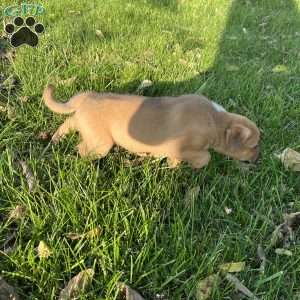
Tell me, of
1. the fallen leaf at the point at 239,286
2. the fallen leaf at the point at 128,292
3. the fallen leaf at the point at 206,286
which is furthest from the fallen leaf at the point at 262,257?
the fallen leaf at the point at 128,292

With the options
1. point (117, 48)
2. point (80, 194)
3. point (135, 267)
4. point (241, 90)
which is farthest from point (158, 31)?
point (135, 267)

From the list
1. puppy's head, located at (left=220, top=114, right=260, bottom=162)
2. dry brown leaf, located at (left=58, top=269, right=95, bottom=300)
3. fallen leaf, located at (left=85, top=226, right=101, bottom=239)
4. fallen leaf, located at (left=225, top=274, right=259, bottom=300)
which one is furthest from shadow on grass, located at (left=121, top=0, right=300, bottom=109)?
dry brown leaf, located at (left=58, top=269, right=95, bottom=300)

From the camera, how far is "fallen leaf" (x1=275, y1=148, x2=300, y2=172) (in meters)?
3.22

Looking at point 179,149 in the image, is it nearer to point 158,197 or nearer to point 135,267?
point 158,197

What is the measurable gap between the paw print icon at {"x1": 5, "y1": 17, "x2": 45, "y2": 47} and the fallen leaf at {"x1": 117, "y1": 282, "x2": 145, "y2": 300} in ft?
8.35

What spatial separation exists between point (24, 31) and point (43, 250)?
8.37 feet

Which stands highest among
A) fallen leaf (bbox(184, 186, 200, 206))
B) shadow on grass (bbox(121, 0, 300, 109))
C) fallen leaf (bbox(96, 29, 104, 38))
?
fallen leaf (bbox(96, 29, 104, 38))

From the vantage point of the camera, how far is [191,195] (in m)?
2.87

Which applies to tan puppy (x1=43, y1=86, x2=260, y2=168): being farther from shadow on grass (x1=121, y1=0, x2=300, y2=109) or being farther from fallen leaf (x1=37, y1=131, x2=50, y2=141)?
shadow on grass (x1=121, y1=0, x2=300, y2=109)

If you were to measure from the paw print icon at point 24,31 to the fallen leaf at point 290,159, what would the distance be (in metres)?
2.25

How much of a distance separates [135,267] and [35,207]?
0.62 meters

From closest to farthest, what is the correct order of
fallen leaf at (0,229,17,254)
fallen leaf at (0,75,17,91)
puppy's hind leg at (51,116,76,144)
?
fallen leaf at (0,229,17,254), puppy's hind leg at (51,116,76,144), fallen leaf at (0,75,17,91)

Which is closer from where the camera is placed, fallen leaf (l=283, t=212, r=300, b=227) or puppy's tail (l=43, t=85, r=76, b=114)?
fallen leaf (l=283, t=212, r=300, b=227)

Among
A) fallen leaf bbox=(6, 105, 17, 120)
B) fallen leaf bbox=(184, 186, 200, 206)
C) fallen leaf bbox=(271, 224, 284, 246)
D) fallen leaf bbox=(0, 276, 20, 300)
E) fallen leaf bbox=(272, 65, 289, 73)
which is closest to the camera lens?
fallen leaf bbox=(0, 276, 20, 300)
